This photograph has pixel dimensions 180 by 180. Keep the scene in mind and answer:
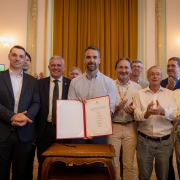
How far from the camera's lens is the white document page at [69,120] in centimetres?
215

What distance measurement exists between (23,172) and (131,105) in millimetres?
1251

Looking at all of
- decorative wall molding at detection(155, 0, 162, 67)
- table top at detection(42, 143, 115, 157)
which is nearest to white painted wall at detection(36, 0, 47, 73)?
decorative wall molding at detection(155, 0, 162, 67)

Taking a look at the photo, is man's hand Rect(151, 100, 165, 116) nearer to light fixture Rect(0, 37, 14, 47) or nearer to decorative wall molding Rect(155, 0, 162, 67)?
decorative wall molding Rect(155, 0, 162, 67)

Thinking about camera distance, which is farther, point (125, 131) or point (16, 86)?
point (125, 131)

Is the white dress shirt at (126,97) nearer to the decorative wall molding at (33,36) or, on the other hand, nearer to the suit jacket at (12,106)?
the suit jacket at (12,106)

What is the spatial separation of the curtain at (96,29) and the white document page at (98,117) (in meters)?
4.32

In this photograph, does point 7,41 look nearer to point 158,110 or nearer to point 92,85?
point 92,85

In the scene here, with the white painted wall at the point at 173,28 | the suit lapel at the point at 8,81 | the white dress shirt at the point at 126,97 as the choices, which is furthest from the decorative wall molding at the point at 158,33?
the suit lapel at the point at 8,81

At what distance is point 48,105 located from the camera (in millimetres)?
2477

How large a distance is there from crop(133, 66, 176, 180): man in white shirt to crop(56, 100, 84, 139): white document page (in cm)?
55

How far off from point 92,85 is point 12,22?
4.41 m

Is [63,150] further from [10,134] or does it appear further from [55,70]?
[55,70]

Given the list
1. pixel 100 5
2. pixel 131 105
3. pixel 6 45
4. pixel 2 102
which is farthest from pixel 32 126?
pixel 100 5

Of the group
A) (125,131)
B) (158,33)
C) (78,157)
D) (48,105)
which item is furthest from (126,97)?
(158,33)
